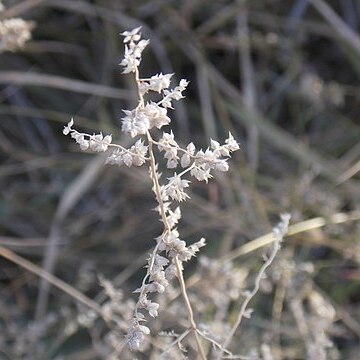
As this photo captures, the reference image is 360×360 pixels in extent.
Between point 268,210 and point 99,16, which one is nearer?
point 268,210

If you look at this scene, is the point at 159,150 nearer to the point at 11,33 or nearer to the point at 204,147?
the point at 11,33

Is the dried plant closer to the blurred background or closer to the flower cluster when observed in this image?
the blurred background

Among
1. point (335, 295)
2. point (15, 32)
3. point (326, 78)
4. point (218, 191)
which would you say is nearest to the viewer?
point (15, 32)

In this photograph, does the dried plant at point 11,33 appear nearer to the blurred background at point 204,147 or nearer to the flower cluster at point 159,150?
the blurred background at point 204,147

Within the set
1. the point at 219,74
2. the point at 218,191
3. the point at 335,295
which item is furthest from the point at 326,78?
the point at 335,295

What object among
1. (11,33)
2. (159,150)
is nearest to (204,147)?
(11,33)

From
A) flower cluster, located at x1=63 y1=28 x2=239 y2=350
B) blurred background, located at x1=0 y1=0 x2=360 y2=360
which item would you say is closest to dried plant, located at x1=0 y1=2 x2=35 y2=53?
blurred background, located at x1=0 y1=0 x2=360 y2=360

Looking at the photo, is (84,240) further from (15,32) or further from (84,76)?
(15,32)

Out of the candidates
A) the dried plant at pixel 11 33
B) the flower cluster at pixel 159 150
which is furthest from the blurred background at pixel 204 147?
the flower cluster at pixel 159 150
